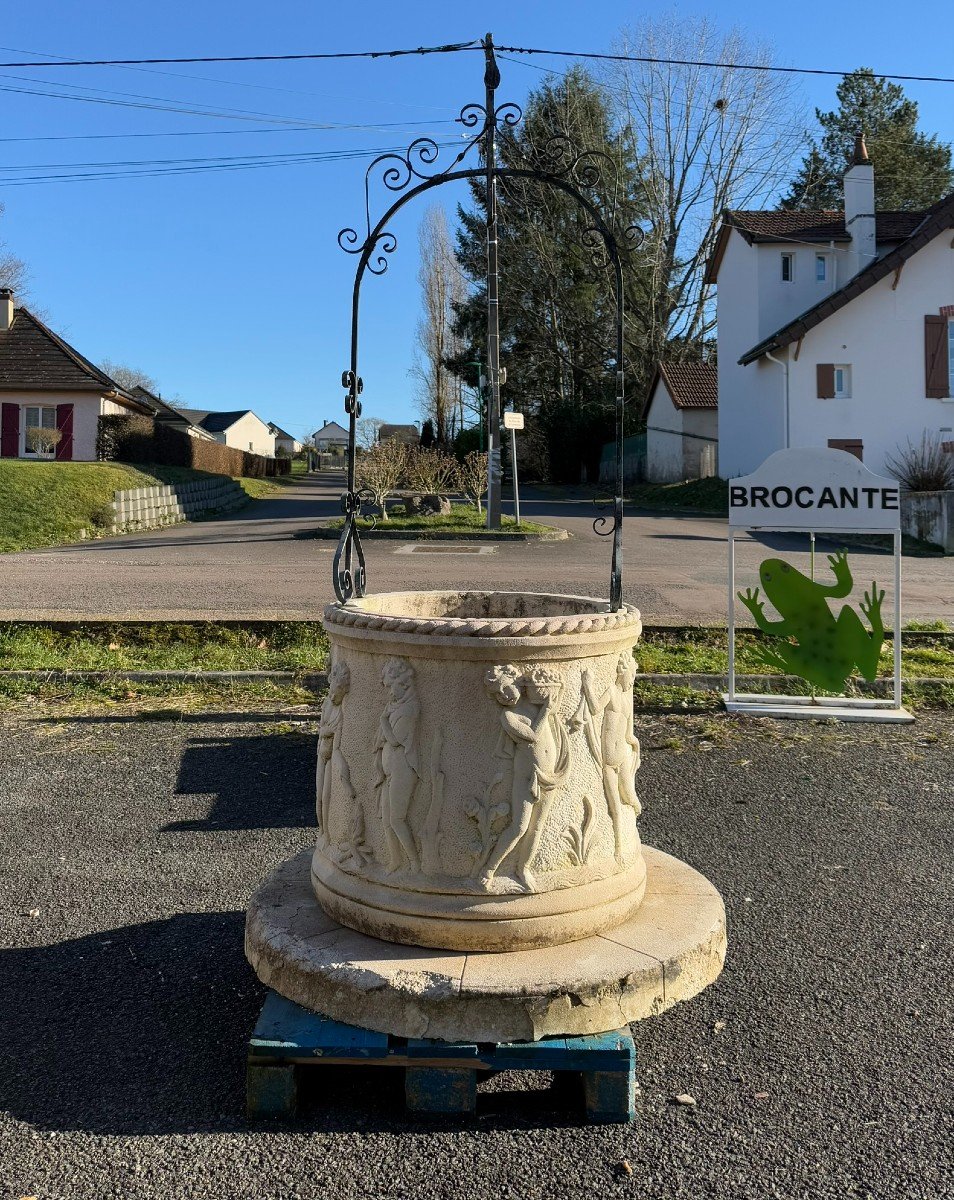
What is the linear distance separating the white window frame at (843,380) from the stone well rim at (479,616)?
25733 mm

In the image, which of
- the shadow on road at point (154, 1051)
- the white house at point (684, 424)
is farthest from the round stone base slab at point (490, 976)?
the white house at point (684, 424)

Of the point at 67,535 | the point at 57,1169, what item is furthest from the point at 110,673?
the point at 67,535

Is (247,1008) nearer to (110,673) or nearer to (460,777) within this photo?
(460,777)

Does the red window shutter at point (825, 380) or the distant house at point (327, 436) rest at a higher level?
the distant house at point (327, 436)

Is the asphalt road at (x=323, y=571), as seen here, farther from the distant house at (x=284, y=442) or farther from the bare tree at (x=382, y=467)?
the distant house at (x=284, y=442)

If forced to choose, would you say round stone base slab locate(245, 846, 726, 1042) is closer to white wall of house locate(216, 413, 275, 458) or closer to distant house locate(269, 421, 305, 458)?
white wall of house locate(216, 413, 275, 458)

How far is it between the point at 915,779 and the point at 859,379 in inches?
941

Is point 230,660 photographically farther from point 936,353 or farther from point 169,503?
point 936,353

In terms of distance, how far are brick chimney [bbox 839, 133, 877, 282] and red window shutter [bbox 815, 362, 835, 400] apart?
5.00m

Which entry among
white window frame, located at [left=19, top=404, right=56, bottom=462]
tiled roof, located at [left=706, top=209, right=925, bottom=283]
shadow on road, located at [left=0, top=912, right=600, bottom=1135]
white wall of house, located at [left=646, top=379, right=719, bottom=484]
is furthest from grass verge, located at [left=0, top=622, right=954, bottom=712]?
white wall of house, located at [left=646, top=379, right=719, bottom=484]

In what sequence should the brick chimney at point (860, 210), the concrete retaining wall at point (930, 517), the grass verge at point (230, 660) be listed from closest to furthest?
the grass verge at point (230, 660) → the concrete retaining wall at point (930, 517) → the brick chimney at point (860, 210)

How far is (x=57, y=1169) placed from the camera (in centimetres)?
255

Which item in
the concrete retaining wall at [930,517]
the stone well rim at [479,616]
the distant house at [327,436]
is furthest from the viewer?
the distant house at [327,436]

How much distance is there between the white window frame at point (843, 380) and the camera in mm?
27766
